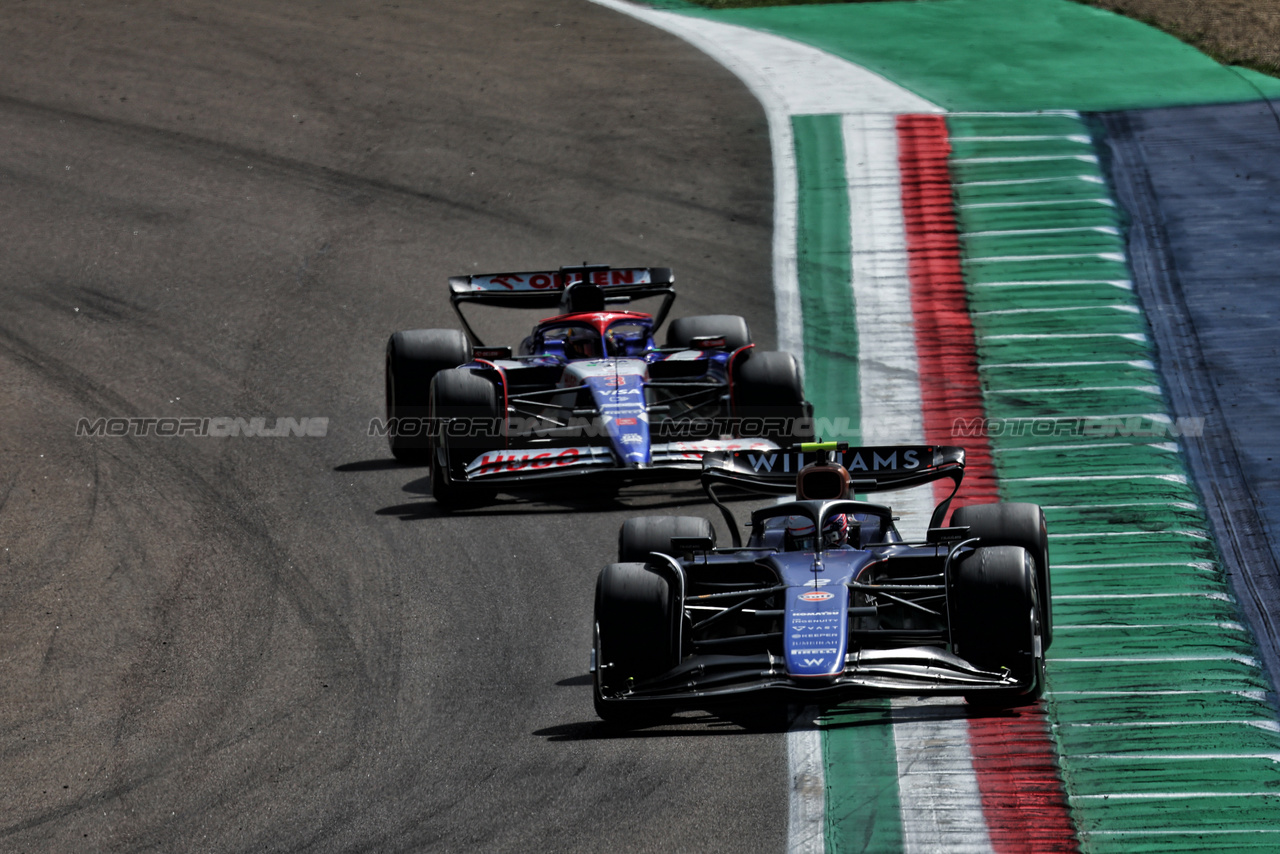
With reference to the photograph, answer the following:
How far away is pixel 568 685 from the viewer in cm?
1145

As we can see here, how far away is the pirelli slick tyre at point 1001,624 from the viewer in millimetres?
9602

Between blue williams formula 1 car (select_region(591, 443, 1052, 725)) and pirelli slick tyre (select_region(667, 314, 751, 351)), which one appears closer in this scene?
blue williams formula 1 car (select_region(591, 443, 1052, 725))

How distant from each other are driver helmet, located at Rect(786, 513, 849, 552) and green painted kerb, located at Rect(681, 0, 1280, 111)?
43.1ft

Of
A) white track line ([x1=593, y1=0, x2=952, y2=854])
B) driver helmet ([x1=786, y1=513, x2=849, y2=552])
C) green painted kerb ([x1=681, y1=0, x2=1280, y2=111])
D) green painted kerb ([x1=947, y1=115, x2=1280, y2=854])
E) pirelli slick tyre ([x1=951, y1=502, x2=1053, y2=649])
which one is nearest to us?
green painted kerb ([x1=947, y1=115, x2=1280, y2=854])

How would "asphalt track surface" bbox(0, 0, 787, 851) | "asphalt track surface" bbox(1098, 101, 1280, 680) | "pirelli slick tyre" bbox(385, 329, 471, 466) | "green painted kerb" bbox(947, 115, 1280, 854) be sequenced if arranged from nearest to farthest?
"green painted kerb" bbox(947, 115, 1280, 854) → "asphalt track surface" bbox(0, 0, 787, 851) → "asphalt track surface" bbox(1098, 101, 1280, 680) → "pirelli slick tyre" bbox(385, 329, 471, 466)

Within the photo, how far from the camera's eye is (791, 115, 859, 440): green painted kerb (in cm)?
1739

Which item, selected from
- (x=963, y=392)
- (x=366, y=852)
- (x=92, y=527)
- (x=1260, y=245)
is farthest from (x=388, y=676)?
(x=1260, y=245)

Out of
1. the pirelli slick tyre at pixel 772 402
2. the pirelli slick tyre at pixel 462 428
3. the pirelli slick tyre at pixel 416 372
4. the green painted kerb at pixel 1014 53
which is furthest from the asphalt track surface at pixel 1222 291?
the pirelli slick tyre at pixel 416 372

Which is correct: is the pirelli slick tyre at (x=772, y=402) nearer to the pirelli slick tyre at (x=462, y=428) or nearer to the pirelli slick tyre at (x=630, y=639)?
the pirelli slick tyre at (x=462, y=428)

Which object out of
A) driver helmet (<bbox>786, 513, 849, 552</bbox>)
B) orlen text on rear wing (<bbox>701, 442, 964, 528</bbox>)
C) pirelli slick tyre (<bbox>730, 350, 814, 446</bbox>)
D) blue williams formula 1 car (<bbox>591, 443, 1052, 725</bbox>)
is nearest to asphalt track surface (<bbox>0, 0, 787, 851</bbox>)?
blue williams formula 1 car (<bbox>591, 443, 1052, 725</bbox>)

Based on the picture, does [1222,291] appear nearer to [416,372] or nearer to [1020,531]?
[416,372]

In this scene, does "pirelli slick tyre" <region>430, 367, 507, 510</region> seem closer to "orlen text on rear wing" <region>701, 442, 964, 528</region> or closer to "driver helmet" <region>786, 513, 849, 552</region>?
"orlen text on rear wing" <region>701, 442, 964, 528</region>

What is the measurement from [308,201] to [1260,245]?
11.5 meters

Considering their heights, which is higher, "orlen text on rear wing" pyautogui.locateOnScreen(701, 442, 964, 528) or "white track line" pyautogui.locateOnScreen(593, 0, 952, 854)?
"orlen text on rear wing" pyautogui.locateOnScreen(701, 442, 964, 528)
